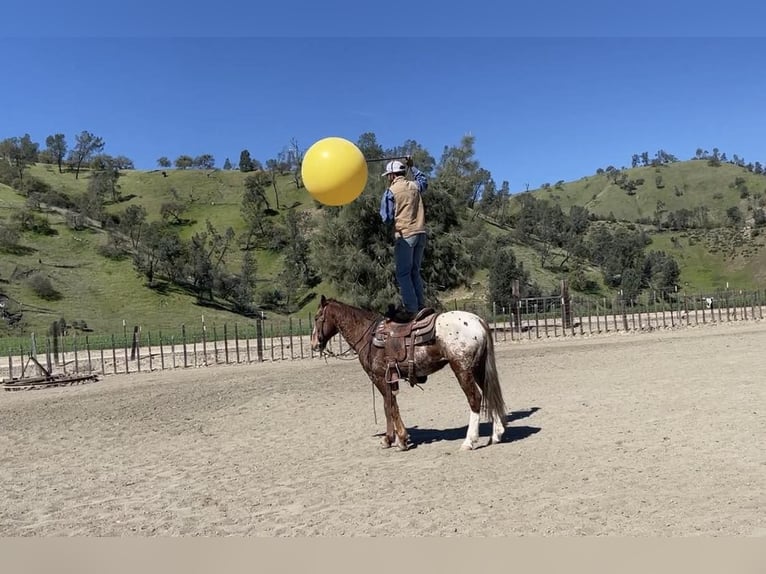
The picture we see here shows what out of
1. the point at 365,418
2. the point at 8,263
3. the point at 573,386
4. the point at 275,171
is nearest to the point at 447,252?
the point at 573,386

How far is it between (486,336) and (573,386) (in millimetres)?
5400

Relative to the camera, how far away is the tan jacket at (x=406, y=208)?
7.72 meters

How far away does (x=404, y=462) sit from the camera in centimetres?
686

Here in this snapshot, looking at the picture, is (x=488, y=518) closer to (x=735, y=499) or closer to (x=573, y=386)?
(x=735, y=499)

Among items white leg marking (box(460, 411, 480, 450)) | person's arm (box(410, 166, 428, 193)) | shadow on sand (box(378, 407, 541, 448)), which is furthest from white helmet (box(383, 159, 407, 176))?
shadow on sand (box(378, 407, 541, 448))

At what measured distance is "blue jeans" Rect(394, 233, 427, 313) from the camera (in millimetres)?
7754

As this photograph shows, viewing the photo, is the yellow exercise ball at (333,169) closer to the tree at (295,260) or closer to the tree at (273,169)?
the tree at (295,260)

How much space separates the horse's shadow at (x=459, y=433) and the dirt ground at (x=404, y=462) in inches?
1.7

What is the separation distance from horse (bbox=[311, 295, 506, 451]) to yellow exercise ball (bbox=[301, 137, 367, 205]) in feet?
4.87

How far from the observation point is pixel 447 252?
26.3 m

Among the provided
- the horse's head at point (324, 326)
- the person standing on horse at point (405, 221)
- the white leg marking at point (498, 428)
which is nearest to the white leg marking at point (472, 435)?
the white leg marking at point (498, 428)

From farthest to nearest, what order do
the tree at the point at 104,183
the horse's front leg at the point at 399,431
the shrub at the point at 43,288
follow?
the tree at the point at 104,183 → the shrub at the point at 43,288 → the horse's front leg at the point at 399,431

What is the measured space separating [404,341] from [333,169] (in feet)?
7.40

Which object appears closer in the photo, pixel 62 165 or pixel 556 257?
pixel 556 257
